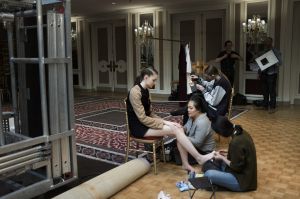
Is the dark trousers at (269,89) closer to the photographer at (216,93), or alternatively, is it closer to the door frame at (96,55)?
the photographer at (216,93)

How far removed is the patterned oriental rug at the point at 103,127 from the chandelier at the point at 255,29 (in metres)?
1.98

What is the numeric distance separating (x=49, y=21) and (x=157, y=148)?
6.99ft

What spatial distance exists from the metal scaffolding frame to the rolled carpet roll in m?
0.20

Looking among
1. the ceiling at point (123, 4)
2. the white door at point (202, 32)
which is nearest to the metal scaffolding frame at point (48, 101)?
the ceiling at point (123, 4)

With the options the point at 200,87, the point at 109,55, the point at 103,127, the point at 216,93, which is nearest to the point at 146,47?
the point at 109,55

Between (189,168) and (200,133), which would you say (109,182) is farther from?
(200,133)

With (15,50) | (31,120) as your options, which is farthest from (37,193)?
(15,50)

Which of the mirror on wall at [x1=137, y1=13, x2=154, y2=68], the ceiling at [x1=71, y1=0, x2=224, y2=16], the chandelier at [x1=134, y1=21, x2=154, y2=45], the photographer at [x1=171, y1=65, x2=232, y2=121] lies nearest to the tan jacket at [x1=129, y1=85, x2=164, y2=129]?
the photographer at [x1=171, y1=65, x2=232, y2=121]

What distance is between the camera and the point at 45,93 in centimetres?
275

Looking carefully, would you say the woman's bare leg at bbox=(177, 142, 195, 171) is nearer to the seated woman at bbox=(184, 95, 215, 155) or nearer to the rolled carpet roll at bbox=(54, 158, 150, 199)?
the seated woman at bbox=(184, 95, 215, 155)

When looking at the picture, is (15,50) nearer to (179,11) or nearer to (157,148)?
(157,148)

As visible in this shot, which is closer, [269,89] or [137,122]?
[137,122]

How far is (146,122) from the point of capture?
3.59m

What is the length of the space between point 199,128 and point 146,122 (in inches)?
22.8
